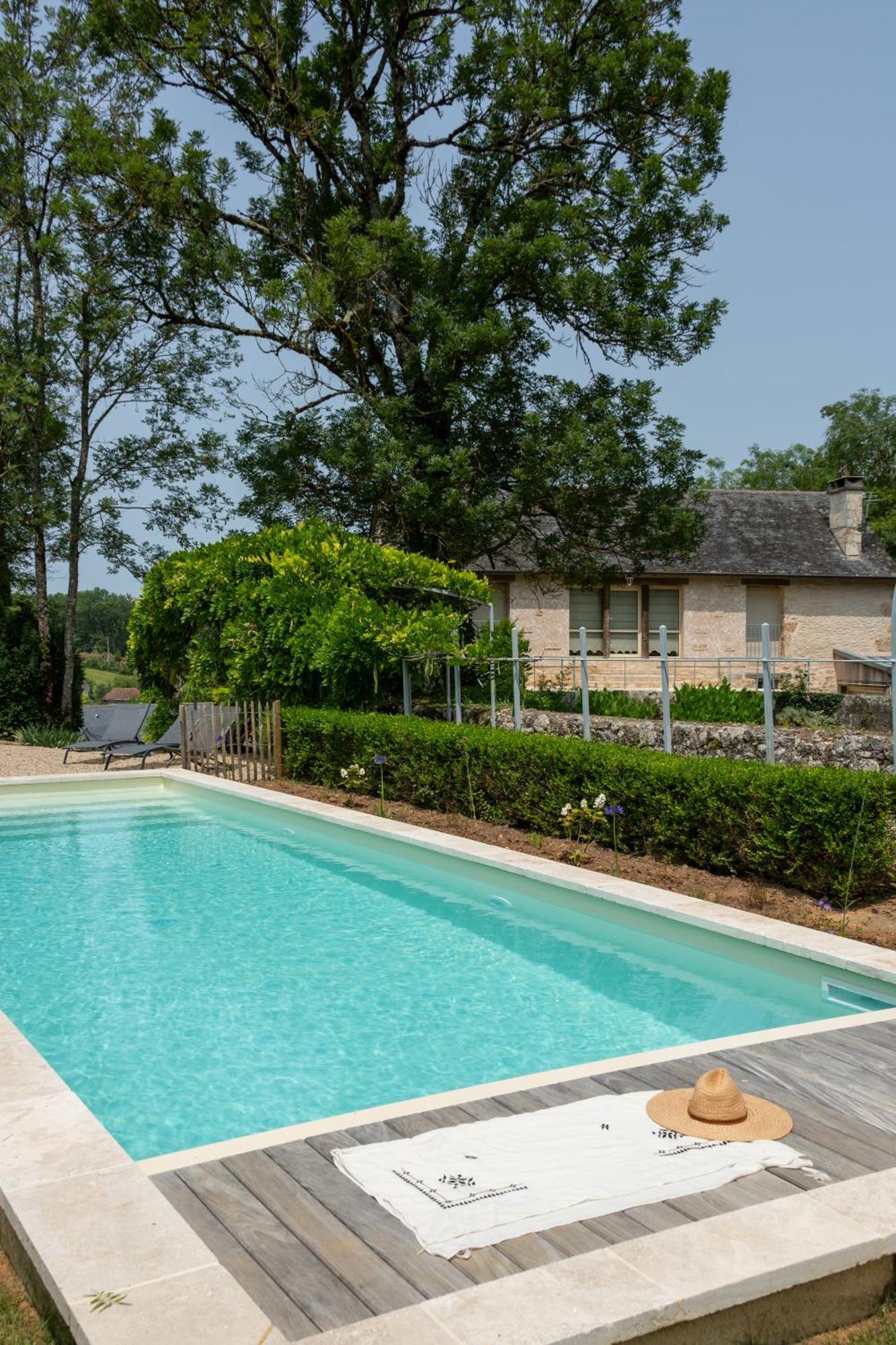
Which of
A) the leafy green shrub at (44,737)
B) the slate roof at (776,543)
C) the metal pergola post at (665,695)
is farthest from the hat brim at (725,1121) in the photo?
the slate roof at (776,543)

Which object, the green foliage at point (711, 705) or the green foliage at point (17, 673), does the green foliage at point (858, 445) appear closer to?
the green foliage at point (711, 705)

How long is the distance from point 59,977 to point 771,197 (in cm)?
1864

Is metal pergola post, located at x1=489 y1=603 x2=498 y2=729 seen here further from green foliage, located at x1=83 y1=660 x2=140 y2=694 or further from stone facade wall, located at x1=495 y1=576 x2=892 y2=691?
green foliage, located at x1=83 y1=660 x2=140 y2=694

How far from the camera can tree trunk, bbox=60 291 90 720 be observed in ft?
82.8

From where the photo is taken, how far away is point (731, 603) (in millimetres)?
29453

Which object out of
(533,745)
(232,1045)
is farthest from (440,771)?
(232,1045)

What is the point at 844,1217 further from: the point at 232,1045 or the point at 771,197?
the point at 771,197

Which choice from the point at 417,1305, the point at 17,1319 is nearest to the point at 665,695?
the point at 417,1305

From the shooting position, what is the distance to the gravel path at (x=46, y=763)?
18828mm

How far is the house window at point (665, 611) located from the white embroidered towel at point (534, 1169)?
83.7 feet

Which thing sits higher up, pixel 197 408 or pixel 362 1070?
pixel 197 408

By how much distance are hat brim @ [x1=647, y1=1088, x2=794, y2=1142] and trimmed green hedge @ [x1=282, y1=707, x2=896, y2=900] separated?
4.08 metres

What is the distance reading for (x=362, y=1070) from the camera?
19.9ft

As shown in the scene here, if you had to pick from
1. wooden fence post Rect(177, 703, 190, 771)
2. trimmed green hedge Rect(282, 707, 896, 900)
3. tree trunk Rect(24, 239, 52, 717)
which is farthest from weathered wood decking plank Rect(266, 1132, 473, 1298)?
tree trunk Rect(24, 239, 52, 717)
